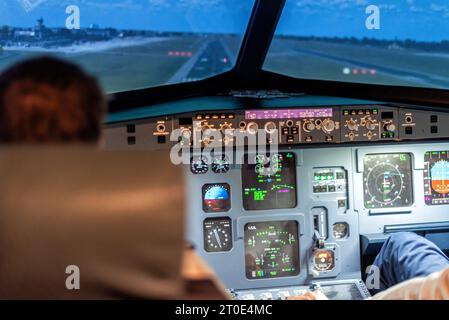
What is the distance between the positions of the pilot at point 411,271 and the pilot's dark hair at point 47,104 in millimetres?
750

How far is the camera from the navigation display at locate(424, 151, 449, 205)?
11.6 feet

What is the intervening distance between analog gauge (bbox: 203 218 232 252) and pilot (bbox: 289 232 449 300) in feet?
3.11

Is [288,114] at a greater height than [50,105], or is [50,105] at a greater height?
[288,114]

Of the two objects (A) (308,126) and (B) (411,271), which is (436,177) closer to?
(A) (308,126)

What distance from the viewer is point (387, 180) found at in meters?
3.51

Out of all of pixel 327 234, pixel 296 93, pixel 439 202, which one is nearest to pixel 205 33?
pixel 296 93

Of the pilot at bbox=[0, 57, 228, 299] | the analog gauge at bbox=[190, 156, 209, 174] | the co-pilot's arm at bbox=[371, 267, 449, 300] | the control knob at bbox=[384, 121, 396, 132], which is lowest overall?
the co-pilot's arm at bbox=[371, 267, 449, 300]

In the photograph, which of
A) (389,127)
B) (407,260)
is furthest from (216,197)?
(407,260)

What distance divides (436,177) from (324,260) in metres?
0.96

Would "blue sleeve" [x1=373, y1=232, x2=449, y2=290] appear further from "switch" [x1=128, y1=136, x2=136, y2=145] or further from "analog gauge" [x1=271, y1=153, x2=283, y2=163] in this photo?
"switch" [x1=128, y1=136, x2=136, y2=145]

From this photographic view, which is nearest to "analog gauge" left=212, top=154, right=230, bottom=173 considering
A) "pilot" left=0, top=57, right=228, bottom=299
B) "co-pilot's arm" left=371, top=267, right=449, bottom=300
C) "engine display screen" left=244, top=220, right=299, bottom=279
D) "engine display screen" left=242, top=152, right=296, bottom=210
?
"engine display screen" left=242, top=152, right=296, bottom=210

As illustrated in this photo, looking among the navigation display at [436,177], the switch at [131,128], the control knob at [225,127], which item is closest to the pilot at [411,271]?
the navigation display at [436,177]

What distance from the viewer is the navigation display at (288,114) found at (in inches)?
129

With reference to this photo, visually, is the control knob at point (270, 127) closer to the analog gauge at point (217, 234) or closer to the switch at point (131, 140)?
the analog gauge at point (217, 234)
